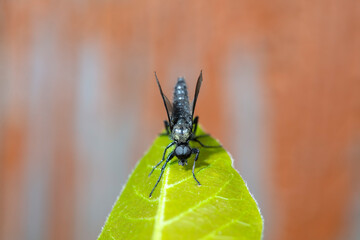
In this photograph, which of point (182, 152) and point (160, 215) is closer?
point (160, 215)

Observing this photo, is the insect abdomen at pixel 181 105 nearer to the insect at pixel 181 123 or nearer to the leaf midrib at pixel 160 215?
the insect at pixel 181 123

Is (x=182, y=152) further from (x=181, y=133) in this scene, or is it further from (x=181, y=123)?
(x=181, y=123)

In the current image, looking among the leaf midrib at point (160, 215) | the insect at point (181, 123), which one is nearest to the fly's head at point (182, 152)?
the insect at point (181, 123)

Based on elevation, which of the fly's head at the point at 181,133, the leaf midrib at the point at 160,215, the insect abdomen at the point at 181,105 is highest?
the insect abdomen at the point at 181,105

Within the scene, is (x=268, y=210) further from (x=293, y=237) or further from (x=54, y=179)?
(x=54, y=179)

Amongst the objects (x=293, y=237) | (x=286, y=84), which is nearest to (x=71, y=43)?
(x=286, y=84)

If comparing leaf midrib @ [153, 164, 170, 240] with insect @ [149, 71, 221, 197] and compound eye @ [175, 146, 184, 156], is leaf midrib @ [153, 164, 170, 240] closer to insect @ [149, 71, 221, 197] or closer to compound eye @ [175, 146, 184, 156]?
insect @ [149, 71, 221, 197]

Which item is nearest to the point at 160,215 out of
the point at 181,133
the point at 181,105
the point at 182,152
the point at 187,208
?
the point at 187,208
